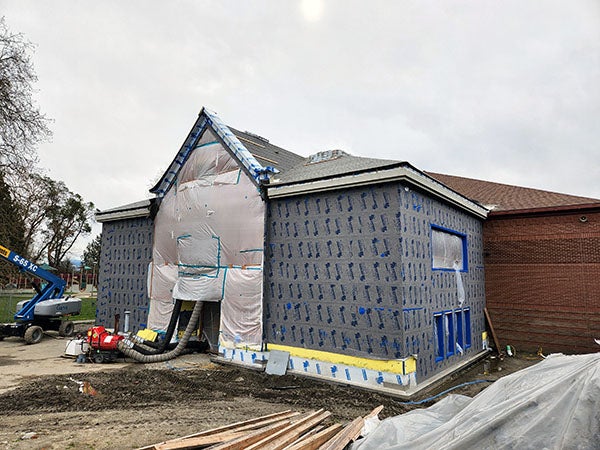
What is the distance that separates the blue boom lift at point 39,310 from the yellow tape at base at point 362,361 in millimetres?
10320

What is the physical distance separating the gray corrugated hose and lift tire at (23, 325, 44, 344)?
17.4 feet

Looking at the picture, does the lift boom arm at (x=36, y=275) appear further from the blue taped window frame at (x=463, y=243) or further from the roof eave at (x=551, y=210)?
the roof eave at (x=551, y=210)

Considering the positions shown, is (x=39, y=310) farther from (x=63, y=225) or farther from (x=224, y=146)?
(x=63, y=225)

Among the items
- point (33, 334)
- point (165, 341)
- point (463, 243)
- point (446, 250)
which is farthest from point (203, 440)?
point (33, 334)

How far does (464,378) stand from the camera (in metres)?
10.3

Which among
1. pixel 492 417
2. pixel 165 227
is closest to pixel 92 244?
pixel 165 227

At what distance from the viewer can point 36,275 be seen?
14.7 meters

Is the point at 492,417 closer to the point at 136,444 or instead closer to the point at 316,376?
the point at 136,444

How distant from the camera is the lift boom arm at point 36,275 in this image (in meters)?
14.0

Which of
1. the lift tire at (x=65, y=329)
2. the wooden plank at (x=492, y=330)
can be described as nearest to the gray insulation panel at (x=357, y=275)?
the wooden plank at (x=492, y=330)

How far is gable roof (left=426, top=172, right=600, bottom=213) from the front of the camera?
1417cm

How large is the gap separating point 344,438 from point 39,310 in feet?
47.2

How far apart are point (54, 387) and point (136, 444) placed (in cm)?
406

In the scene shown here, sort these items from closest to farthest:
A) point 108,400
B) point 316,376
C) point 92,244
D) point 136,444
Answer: point 136,444, point 108,400, point 316,376, point 92,244
